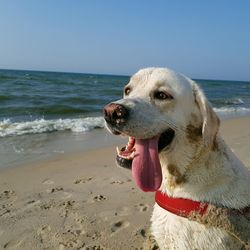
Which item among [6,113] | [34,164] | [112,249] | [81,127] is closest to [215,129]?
[112,249]

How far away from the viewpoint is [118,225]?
4.77 meters

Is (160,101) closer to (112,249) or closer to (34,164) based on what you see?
(112,249)

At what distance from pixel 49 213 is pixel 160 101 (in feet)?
8.61

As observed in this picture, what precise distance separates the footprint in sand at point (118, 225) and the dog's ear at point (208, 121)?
2.04 metres

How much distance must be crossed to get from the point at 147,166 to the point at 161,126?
32 cm

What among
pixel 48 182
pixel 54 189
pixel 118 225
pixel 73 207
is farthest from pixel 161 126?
pixel 48 182

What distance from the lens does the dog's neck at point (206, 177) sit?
3035 mm

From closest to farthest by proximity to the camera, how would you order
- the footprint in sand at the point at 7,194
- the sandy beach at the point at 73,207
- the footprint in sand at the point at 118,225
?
1. the sandy beach at the point at 73,207
2. the footprint in sand at the point at 118,225
3. the footprint in sand at the point at 7,194

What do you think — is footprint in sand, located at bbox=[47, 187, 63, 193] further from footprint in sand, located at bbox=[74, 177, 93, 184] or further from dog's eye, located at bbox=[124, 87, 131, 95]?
dog's eye, located at bbox=[124, 87, 131, 95]

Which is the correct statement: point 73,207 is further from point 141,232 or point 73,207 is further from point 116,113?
point 116,113

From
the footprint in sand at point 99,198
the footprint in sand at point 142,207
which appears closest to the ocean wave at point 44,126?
the footprint in sand at point 99,198

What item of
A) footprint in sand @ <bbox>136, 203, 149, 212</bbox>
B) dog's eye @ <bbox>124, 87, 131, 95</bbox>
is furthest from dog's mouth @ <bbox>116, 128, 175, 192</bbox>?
footprint in sand @ <bbox>136, 203, 149, 212</bbox>

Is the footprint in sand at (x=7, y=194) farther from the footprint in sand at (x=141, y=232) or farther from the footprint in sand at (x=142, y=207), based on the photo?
the footprint in sand at (x=141, y=232)

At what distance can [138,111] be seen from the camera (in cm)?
301
